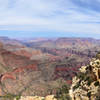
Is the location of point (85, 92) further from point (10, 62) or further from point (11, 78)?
point (10, 62)

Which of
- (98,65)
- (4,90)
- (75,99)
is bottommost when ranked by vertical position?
(4,90)

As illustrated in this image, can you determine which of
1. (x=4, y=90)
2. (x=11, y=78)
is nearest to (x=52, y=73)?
(x=11, y=78)

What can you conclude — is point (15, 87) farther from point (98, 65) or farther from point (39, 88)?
point (98, 65)

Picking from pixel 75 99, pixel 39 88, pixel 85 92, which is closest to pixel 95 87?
pixel 85 92

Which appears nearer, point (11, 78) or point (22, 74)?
point (11, 78)

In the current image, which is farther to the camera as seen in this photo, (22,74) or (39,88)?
(22,74)

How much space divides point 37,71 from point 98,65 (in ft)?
501

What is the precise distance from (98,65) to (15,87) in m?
124

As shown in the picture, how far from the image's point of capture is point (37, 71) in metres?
176

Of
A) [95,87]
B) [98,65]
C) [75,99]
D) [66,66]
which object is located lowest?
[66,66]

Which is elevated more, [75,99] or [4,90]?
[75,99]

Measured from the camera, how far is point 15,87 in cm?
14050

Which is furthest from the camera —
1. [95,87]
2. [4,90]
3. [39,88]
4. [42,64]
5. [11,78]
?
[42,64]

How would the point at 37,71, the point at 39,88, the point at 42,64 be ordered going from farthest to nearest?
the point at 42,64 → the point at 37,71 → the point at 39,88
